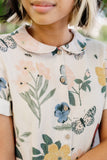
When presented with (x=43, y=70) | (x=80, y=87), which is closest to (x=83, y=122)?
(x=80, y=87)

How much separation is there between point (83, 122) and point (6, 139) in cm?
26

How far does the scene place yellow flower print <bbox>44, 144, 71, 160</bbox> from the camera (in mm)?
1003

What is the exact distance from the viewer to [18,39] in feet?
3.38

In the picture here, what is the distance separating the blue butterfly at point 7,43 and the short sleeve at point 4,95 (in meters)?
0.05

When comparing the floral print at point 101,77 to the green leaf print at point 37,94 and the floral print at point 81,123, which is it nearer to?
the floral print at point 81,123

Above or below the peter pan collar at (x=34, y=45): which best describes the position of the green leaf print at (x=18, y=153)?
below

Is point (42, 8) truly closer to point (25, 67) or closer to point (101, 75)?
point (25, 67)

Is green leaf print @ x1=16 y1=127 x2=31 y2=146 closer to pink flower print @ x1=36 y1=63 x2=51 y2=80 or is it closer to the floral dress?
the floral dress

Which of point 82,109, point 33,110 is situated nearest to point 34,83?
point 33,110

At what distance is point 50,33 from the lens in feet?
3.46

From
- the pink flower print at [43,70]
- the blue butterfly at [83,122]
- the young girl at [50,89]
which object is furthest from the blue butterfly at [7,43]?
the blue butterfly at [83,122]

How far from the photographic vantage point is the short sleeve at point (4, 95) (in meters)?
0.96

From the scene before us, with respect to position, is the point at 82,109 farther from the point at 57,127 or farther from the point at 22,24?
the point at 22,24

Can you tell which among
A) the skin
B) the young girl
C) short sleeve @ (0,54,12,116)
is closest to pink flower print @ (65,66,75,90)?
the young girl
